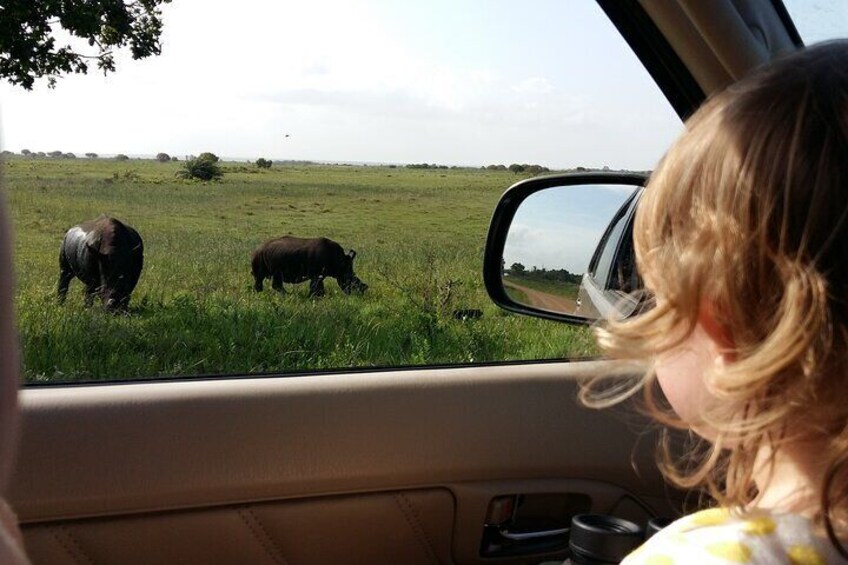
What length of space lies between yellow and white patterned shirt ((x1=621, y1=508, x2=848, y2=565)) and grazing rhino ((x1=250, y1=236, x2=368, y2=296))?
278 cm

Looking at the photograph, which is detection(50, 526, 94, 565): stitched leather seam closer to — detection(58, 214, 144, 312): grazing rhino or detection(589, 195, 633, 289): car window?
detection(58, 214, 144, 312): grazing rhino

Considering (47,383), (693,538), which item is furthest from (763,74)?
(47,383)

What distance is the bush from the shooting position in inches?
151

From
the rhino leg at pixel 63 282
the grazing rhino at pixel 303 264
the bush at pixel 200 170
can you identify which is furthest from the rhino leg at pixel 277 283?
the rhino leg at pixel 63 282

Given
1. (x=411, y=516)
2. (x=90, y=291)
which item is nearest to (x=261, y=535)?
(x=411, y=516)

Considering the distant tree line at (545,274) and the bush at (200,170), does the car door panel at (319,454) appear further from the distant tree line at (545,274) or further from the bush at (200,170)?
the bush at (200,170)

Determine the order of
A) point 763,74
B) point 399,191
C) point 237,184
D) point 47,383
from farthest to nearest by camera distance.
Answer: point 399,191 → point 237,184 → point 47,383 → point 763,74

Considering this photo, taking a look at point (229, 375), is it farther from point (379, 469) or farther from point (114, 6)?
point (114, 6)

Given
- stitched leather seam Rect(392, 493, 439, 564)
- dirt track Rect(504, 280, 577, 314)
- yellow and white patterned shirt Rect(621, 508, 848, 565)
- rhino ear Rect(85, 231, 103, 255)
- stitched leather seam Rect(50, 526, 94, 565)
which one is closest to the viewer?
yellow and white patterned shirt Rect(621, 508, 848, 565)

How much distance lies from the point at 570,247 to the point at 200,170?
153 cm

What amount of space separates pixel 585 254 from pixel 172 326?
4.33 ft

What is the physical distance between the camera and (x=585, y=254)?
3072 millimetres

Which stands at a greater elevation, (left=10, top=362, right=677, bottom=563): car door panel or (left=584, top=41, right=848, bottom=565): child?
(left=584, top=41, right=848, bottom=565): child

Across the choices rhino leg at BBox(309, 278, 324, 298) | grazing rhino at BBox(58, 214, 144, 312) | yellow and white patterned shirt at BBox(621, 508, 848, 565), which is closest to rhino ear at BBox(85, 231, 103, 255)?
grazing rhino at BBox(58, 214, 144, 312)
